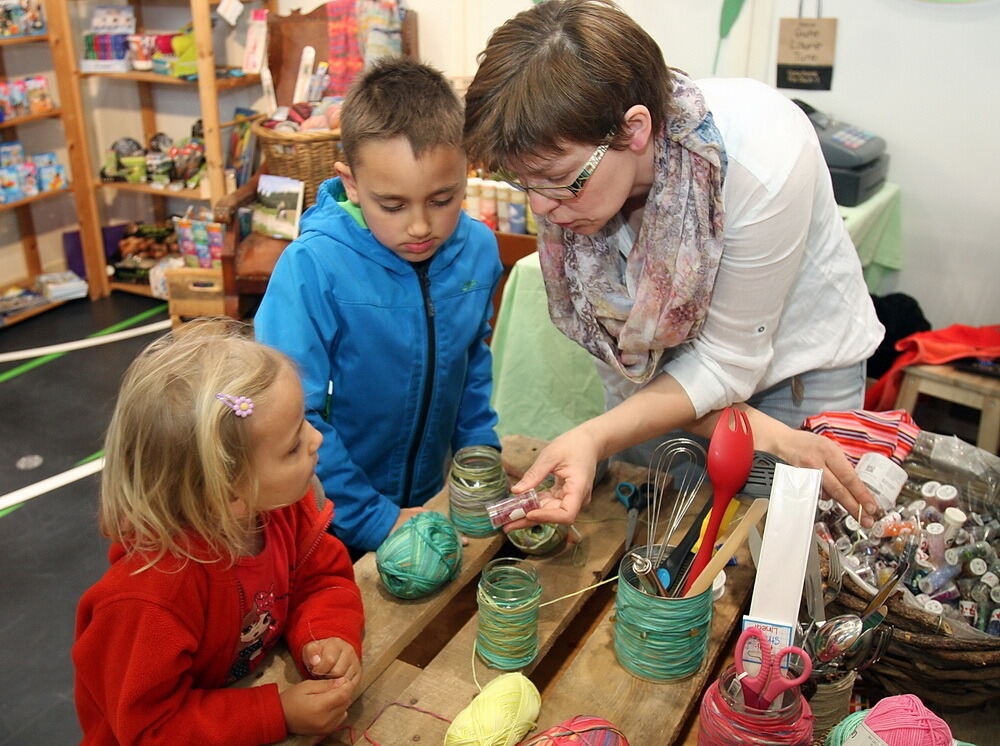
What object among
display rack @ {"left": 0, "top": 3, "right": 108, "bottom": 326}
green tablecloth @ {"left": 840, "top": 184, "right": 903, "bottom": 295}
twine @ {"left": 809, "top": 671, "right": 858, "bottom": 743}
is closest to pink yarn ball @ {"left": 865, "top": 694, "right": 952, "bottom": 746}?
twine @ {"left": 809, "top": 671, "right": 858, "bottom": 743}

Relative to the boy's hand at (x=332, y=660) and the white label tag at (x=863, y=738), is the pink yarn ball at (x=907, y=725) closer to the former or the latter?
the white label tag at (x=863, y=738)

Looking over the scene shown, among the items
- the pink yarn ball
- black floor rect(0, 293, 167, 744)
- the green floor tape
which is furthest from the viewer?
the green floor tape

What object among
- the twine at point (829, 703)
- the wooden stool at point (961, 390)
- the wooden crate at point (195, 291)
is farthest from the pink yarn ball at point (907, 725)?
the wooden crate at point (195, 291)

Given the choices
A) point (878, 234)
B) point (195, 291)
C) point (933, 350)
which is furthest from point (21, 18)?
point (933, 350)

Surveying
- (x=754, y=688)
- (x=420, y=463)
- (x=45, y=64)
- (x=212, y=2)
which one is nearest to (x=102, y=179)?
(x=45, y=64)

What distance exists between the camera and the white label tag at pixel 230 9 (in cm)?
349

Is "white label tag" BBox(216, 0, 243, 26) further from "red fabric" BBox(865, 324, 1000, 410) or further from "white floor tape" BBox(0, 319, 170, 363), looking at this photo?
"red fabric" BBox(865, 324, 1000, 410)

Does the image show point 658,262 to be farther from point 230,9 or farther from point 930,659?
point 230,9

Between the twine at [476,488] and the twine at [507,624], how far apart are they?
163mm

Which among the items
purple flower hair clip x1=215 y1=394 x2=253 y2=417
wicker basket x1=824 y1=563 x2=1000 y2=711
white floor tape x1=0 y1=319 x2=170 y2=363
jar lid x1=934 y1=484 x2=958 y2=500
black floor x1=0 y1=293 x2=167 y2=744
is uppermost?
purple flower hair clip x1=215 y1=394 x2=253 y2=417

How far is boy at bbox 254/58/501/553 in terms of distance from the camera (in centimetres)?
121

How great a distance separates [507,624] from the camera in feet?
2.90

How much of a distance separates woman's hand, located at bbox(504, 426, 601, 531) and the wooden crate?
280 centimetres

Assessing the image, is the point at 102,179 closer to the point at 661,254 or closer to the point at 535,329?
the point at 535,329
